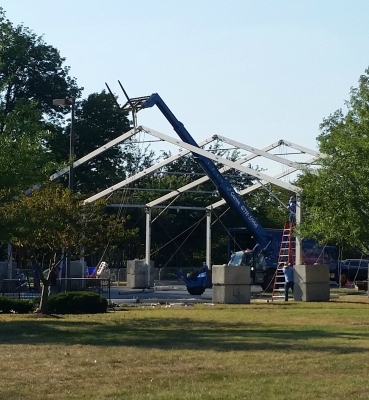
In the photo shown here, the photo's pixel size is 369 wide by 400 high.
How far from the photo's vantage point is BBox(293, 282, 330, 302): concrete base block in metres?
35.0

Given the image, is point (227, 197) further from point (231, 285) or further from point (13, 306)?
point (13, 306)

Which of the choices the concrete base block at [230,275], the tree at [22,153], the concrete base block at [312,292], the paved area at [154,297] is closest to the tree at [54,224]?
the tree at [22,153]

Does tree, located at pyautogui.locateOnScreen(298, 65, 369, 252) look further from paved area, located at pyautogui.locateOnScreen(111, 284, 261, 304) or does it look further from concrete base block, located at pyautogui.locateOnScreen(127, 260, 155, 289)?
concrete base block, located at pyautogui.locateOnScreen(127, 260, 155, 289)

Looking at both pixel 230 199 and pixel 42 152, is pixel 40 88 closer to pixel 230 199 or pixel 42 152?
pixel 230 199


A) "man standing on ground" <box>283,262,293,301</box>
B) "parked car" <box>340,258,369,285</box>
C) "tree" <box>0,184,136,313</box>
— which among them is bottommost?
"man standing on ground" <box>283,262,293,301</box>

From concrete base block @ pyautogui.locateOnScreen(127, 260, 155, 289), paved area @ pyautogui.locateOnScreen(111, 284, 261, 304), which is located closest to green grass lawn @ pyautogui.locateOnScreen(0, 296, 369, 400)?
paved area @ pyautogui.locateOnScreen(111, 284, 261, 304)

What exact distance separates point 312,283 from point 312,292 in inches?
14.3

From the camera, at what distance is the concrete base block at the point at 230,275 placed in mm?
33062

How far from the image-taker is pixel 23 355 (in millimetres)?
15734

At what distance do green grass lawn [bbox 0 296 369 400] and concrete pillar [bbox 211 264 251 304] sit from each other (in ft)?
23.0

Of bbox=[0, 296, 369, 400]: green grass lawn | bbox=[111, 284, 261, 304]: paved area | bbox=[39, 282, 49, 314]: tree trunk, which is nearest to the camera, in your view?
bbox=[0, 296, 369, 400]: green grass lawn

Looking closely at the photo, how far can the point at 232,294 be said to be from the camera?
33312 millimetres

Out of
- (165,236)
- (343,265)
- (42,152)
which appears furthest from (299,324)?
(165,236)

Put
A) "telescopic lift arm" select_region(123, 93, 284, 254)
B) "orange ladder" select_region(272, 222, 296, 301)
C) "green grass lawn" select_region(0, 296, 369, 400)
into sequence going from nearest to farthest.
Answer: "green grass lawn" select_region(0, 296, 369, 400)
"orange ladder" select_region(272, 222, 296, 301)
"telescopic lift arm" select_region(123, 93, 284, 254)
